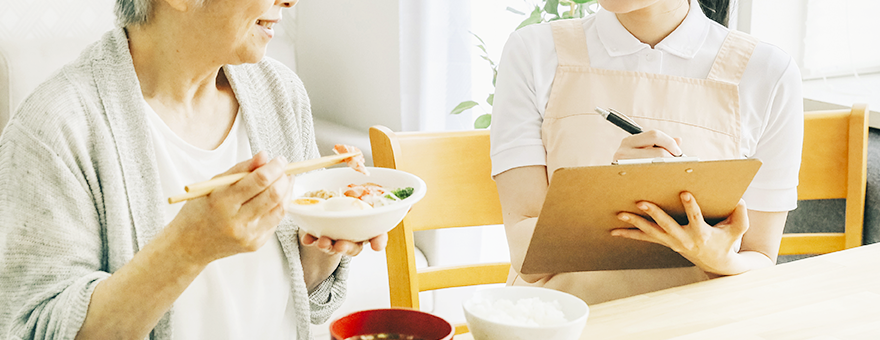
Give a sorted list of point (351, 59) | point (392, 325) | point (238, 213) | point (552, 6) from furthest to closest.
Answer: point (351, 59)
point (552, 6)
point (238, 213)
point (392, 325)

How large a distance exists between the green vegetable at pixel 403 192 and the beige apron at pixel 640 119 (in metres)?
0.38

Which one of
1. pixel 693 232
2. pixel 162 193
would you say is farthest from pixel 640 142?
pixel 162 193

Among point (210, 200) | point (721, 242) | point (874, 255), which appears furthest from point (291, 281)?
point (874, 255)

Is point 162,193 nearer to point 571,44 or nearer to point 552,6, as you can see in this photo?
point 571,44

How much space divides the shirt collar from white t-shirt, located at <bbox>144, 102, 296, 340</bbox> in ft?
2.31

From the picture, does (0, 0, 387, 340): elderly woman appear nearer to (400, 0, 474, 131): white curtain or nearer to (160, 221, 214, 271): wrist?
(160, 221, 214, 271): wrist

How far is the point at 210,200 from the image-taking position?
788 mm

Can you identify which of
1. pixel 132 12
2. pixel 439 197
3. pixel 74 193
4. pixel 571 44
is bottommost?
pixel 439 197

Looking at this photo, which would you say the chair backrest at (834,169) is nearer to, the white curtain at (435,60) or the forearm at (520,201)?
the forearm at (520,201)

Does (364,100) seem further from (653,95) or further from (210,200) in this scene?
(210,200)

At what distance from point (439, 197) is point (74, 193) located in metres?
0.71

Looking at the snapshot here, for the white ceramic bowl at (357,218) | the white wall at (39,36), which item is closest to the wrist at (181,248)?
the white ceramic bowl at (357,218)

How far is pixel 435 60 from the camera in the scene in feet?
8.54

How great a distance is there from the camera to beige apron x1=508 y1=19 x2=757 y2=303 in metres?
1.24
